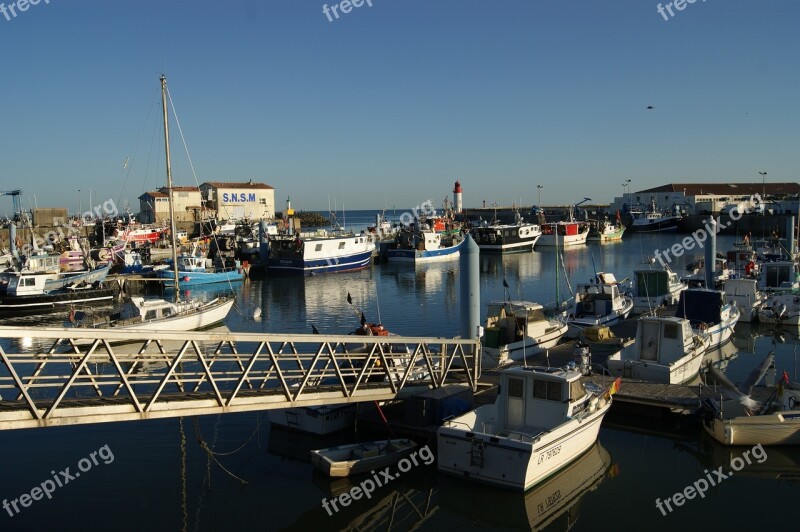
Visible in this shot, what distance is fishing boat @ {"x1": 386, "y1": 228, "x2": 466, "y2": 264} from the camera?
70688mm

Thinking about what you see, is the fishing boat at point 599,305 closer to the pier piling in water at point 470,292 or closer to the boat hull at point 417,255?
the pier piling in water at point 470,292

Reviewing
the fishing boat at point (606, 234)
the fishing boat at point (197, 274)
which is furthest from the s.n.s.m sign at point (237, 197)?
the fishing boat at point (606, 234)

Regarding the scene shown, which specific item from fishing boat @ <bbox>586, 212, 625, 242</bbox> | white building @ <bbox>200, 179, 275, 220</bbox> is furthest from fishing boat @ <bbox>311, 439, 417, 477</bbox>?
fishing boat @ <bbox>586, 212, 625, 242</bbox>

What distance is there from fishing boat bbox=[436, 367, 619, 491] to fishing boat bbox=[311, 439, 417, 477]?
3.82ft

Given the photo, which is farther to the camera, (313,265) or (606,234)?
(606,234)

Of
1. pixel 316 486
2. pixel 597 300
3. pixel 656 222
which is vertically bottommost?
pixel 316 486

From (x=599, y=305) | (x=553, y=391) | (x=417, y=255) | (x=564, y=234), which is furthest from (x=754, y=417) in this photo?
(x=564, y=234)

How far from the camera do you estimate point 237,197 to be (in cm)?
9875

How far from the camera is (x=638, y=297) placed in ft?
110

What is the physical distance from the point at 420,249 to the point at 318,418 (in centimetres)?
5511

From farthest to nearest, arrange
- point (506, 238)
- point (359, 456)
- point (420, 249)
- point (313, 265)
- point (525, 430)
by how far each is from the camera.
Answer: point (506, 238)
point (420, 249)
point (313, 265)
point (525, 430)
point (359, 456)

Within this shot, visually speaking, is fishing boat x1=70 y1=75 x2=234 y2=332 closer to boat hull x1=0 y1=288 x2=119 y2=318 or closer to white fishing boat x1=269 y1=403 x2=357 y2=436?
boat hull x1=0 y1=288 x2=119 y2=318

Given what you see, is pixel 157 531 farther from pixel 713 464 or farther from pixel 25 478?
pixel 713 464

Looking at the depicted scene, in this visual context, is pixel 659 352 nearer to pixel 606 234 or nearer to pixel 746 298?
pixel 746 298
